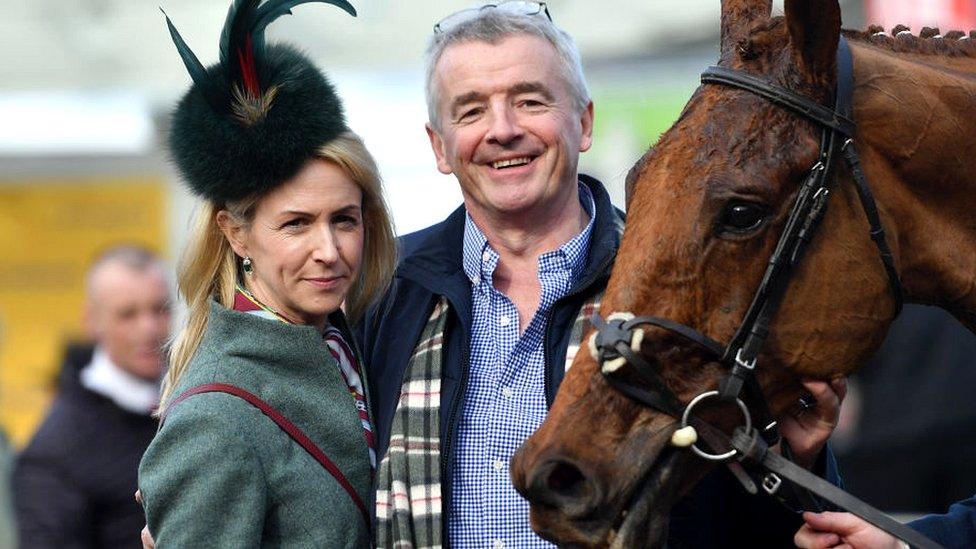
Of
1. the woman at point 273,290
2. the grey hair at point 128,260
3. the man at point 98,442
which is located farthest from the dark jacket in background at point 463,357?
the grey hair at point 128,260

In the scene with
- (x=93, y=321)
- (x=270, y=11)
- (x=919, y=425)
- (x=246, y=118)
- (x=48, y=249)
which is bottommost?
Result: (x=919, y=425)

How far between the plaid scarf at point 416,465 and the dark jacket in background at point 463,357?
3cm

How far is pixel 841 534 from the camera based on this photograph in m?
3.09

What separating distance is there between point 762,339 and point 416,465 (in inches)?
35.0

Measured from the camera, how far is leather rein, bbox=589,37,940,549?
2904 millimetres

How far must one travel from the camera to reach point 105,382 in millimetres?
5629

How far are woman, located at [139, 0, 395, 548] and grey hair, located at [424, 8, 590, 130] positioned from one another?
0.91 ft

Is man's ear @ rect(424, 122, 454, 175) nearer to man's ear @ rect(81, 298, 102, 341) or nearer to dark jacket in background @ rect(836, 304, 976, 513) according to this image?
man's ear @ rect(81, 298, 102, 341)

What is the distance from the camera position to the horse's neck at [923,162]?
305 centimetres

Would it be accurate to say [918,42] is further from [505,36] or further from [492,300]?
[492,300]

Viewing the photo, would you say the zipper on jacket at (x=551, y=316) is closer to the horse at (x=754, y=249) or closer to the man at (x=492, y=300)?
the man at (x=492, y=300)

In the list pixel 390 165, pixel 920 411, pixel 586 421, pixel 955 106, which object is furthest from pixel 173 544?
pixel 390 165

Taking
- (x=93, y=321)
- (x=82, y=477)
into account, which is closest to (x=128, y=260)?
(x=93, y=321)

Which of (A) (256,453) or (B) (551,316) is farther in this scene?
(B) (551,316)
